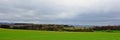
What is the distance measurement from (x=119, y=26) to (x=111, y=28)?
4.56 metres

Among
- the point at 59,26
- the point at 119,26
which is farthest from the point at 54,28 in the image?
the point at 119,26

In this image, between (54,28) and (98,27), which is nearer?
(54,28)

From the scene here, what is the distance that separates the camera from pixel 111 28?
84125 millimetres

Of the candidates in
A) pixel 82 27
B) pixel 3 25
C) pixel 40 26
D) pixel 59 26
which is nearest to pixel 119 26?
pixel 82 27

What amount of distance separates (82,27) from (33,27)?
1600 centimetres

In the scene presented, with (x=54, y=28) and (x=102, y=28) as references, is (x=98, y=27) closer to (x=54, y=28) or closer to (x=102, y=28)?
(x=102, y=28)

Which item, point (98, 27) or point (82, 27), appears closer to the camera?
point (82, 27)

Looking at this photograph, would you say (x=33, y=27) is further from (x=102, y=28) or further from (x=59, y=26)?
(x=102, y=28)

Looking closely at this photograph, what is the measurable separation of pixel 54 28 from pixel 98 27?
58.0ft

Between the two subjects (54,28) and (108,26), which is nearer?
(54,28)

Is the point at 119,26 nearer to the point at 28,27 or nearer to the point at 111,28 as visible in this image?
the point at 111,28

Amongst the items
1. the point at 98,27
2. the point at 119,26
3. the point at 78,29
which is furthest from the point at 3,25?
the point at 119,26

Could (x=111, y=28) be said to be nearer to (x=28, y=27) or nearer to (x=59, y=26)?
(x=59, y=26)

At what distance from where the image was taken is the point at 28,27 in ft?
262
